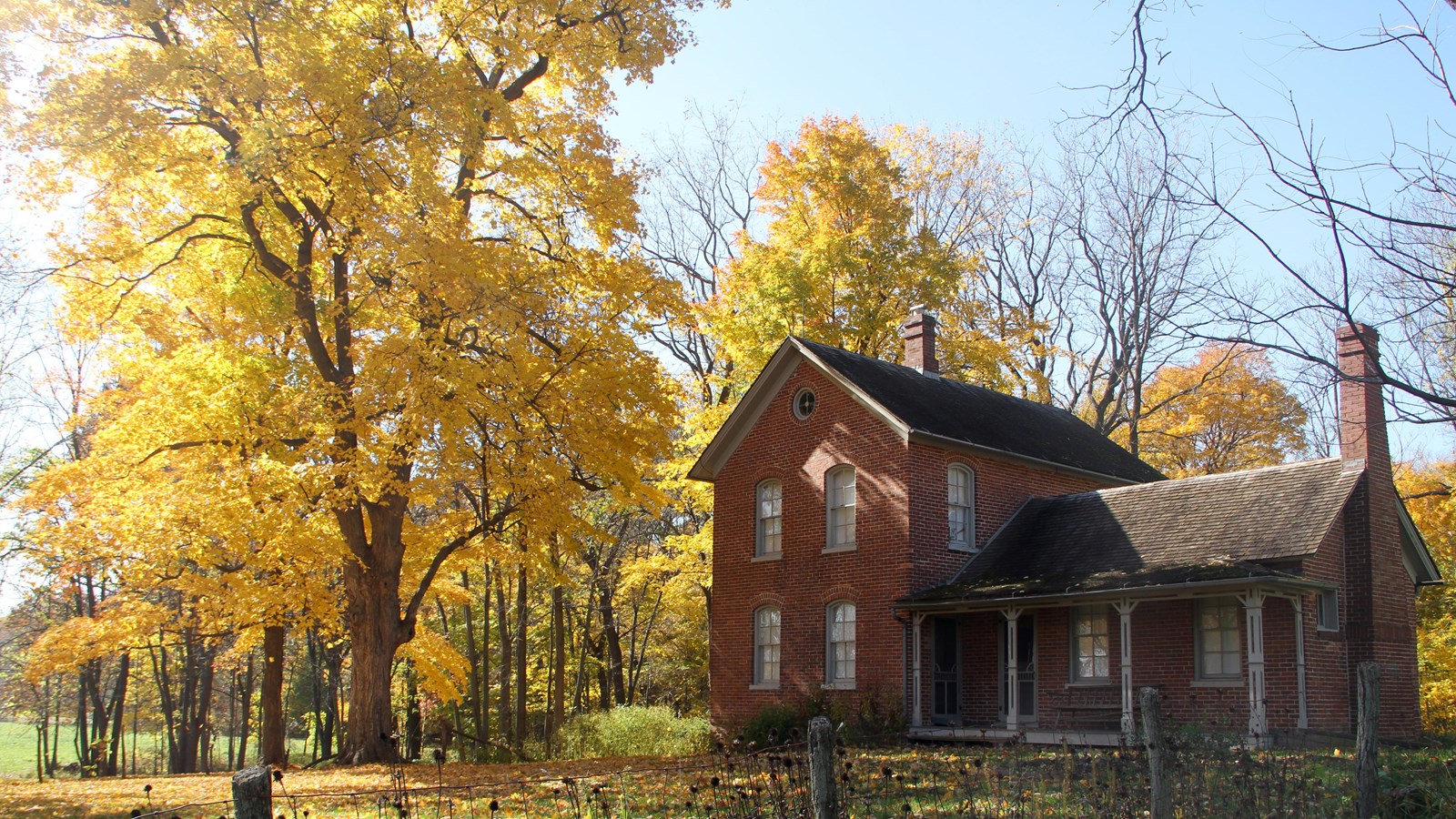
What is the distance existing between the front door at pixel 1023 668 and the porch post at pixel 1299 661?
4.60 meters

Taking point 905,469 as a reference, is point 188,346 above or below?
above

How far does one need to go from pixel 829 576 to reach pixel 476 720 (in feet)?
67.5

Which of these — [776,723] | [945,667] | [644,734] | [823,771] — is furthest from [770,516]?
[823,771]

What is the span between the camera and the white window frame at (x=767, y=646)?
23.7 m

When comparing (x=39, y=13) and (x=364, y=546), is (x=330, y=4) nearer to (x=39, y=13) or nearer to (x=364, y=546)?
(x=39, y=13)

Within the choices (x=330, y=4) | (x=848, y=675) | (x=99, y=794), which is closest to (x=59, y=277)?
(x=330, y=4)

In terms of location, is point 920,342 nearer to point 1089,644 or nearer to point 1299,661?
point 1089,644

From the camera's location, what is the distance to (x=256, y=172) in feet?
53.8

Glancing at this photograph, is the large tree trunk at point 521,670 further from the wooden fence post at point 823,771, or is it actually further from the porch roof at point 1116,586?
the wooden fence post at point 823,771

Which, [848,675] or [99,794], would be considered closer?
[99,794]

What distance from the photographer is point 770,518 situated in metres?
24.5

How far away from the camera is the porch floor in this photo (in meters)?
18.8

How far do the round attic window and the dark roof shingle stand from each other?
988mm

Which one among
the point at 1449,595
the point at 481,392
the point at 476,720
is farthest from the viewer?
the point at 476,720
